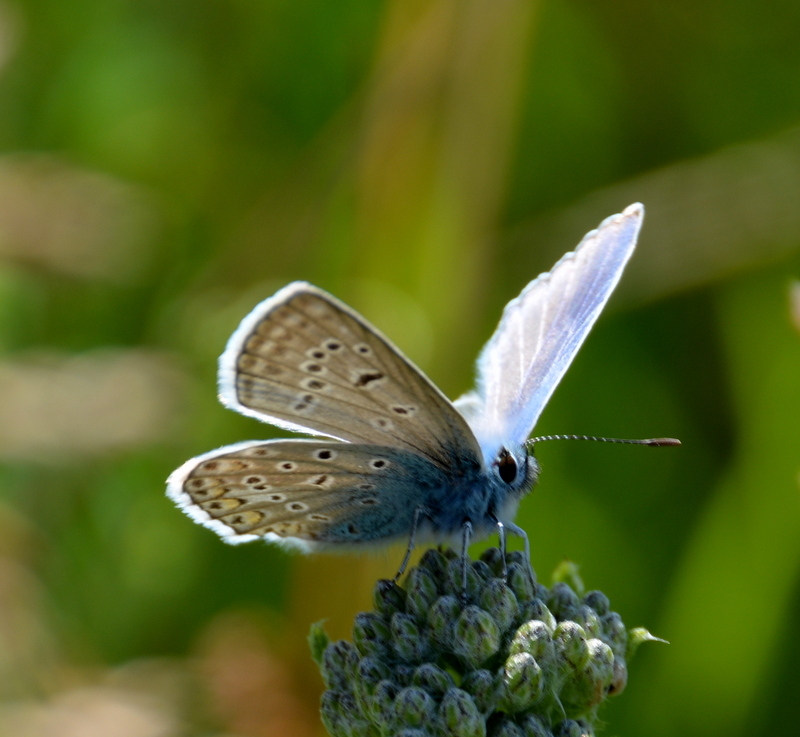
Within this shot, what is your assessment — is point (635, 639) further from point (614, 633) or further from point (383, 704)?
point (383, 704)

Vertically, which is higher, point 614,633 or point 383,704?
point 614,633

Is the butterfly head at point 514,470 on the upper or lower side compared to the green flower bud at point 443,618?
upper

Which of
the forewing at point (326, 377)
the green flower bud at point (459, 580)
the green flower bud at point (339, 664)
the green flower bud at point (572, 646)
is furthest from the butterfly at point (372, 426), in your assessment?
the green flower bud at point (572, 646)

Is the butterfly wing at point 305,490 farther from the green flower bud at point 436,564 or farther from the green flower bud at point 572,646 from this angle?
the green flower bud at point 572,646

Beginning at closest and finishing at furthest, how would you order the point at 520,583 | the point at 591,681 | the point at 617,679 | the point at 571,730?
1. the point at 571,730
2. the point at 591,681
3. the point at 617,679
4. the point at 520,583

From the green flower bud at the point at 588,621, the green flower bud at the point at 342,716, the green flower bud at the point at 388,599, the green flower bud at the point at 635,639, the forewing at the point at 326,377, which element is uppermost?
the forewing at the point at 326,377

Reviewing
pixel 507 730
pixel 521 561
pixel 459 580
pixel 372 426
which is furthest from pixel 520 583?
pixel 372 426

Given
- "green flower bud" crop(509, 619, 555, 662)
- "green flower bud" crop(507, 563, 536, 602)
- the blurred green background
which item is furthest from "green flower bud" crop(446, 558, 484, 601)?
the blurred green background
